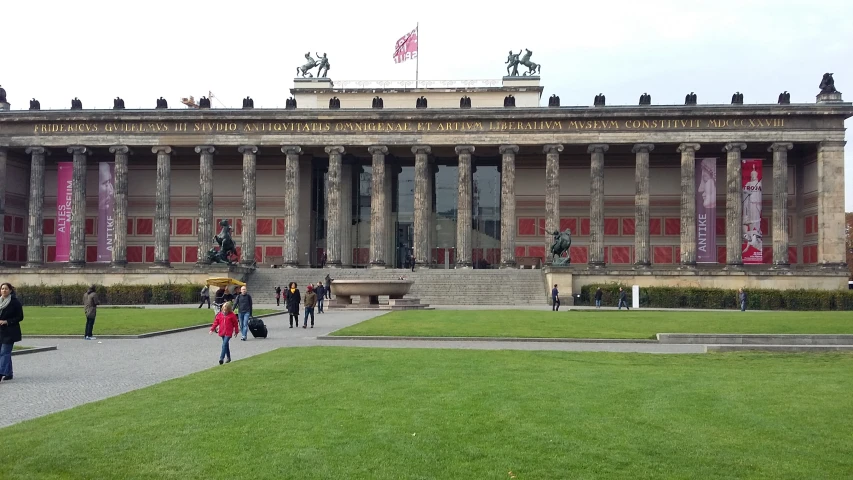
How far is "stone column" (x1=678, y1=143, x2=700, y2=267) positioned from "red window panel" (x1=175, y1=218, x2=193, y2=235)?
4274 cm

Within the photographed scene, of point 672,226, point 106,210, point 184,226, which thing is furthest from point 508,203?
point 106,210

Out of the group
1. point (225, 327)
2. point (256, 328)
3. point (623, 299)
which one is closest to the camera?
point (225, 327)

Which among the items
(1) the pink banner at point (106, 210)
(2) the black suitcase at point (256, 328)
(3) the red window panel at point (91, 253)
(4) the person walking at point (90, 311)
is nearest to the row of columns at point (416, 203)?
(1) the pink banner at point (106, 210)

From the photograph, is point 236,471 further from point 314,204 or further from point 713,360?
point 314,204

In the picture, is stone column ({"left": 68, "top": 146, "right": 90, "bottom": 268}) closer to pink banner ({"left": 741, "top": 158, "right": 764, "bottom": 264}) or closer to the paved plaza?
the paved plaza

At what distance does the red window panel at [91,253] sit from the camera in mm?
71438

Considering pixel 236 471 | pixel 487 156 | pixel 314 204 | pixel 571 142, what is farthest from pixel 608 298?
pixel 236 471

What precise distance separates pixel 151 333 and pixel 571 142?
42793 millimetres

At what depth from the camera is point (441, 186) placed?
72.1 meters

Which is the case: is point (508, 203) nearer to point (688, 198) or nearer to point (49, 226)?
point (688, 198)

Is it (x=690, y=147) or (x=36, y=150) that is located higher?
(x=690, y=147)

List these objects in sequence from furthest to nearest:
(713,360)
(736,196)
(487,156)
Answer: (487,156)
(736,196)
(713,360)

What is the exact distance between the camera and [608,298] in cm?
5369

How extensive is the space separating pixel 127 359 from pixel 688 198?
51018 mm
